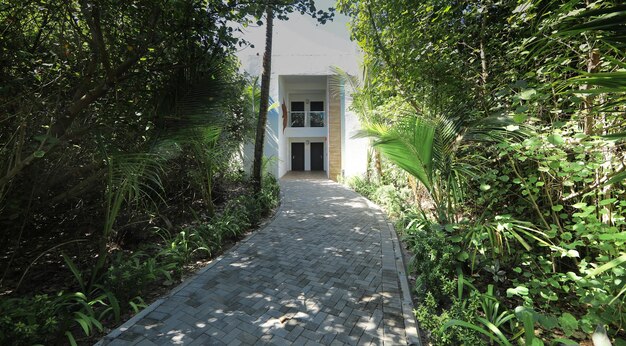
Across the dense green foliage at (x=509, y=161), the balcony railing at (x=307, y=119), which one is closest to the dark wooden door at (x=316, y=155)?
the balcony railing at (x=307, y=119)

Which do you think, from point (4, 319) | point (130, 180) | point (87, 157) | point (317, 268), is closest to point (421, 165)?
point (317, 268)

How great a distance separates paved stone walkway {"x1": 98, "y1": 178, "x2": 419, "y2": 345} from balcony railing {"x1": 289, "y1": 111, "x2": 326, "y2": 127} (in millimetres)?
11751

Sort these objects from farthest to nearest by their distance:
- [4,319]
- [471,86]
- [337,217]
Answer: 1. [337,217]
2. [471,86]
3. [4,319]

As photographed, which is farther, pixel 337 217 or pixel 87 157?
pixel 337 217

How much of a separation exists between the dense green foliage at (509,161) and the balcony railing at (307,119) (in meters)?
11.5

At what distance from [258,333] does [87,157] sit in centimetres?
288

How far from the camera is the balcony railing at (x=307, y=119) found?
1577 cm

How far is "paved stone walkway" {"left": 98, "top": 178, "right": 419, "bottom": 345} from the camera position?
2.25 meters

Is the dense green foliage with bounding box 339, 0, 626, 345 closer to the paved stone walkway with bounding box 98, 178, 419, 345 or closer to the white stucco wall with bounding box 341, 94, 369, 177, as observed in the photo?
the paved stone walkway with bounding box 98, 178, 419, 345

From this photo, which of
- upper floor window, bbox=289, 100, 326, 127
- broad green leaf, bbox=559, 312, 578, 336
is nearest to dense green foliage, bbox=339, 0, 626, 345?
broad green leaf, bbox=559, 312, 578, 336

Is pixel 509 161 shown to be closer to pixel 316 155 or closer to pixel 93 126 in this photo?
pixel 93 126

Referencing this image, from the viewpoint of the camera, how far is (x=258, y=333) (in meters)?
2.28

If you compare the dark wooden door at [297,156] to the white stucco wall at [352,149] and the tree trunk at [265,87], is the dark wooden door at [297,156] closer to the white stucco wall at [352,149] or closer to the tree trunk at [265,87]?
the white stucco wall at [352,149]

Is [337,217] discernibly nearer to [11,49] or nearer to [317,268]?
[317,268]
